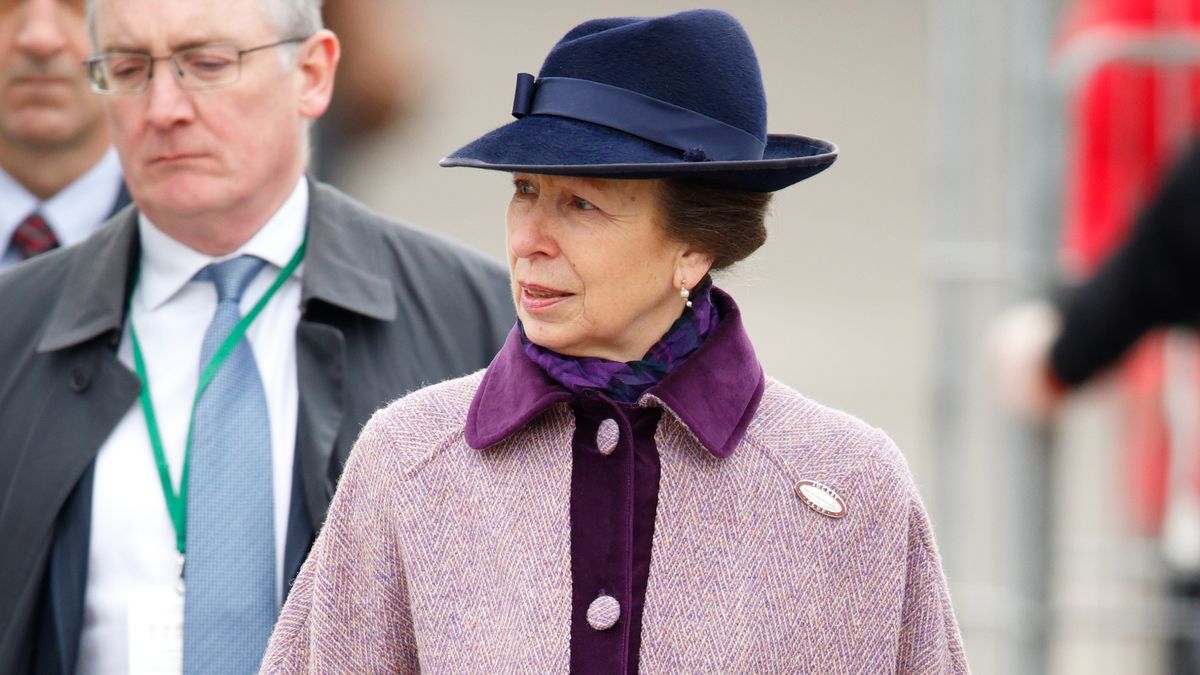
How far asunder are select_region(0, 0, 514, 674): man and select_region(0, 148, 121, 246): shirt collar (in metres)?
0.64

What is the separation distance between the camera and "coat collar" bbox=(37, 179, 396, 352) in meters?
3.87

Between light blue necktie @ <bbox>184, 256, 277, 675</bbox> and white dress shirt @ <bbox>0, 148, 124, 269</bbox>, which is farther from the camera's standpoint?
white dress shirt @ <bbox>0, 148, 124, 269</bbox>

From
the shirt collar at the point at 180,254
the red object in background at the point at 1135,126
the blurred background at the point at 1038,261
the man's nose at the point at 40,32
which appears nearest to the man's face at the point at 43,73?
the man's nose at the point at 40,32

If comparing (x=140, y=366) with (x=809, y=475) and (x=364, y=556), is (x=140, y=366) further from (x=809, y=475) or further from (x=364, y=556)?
(x=809, y=475)

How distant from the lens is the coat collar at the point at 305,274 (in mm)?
3871

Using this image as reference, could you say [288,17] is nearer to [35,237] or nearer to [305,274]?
[305,274]

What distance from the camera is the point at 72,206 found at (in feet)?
15.5

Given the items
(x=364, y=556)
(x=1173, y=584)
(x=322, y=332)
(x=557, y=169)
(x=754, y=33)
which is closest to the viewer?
(x=557, y=169)

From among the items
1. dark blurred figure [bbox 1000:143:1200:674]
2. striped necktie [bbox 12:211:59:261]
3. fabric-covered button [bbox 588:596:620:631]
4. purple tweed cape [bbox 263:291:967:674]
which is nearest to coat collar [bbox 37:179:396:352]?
striped necktie [bbox 12:211:59:261]

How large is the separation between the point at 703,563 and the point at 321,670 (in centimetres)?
59

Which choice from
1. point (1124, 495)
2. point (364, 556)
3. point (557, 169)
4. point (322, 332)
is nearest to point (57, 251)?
point (322, 332)

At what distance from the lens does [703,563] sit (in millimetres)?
3068

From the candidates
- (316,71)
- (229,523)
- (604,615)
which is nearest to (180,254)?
(316,71)

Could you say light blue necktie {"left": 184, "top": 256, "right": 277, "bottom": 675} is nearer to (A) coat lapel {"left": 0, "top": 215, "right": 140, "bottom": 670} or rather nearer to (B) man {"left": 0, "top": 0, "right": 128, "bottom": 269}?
(A) coat lapel {"left": 0, "top": 215, "right": 140, "bottom": 670}
